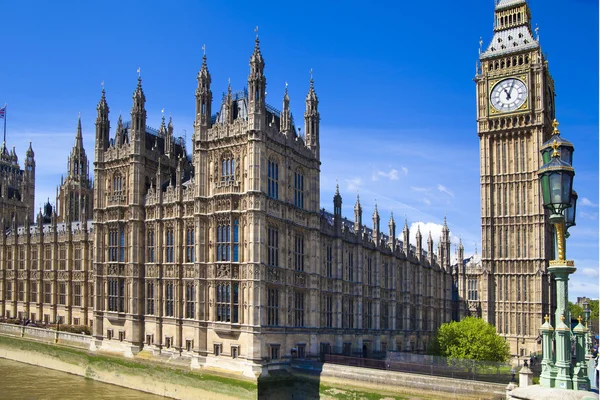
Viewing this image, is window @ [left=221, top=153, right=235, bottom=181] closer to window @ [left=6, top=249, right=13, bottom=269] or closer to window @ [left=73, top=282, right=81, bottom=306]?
window @ [left=73, top=282, right=81, bottom=306]

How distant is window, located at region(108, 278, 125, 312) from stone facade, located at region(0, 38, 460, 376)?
0.12 m

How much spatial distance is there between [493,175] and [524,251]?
39.7 ft

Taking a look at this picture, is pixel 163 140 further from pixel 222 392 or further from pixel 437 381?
pixel 437 381

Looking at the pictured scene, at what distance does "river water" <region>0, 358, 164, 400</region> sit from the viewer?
55531mm

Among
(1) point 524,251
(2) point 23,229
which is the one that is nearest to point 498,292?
(1) point 524,251

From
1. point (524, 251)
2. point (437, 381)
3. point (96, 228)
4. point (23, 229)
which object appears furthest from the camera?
point (23, 229)

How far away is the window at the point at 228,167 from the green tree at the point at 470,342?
1282 inches

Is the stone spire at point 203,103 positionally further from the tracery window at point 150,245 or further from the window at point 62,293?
the window at point 62,293

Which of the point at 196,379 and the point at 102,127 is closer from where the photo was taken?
the point at 196,379

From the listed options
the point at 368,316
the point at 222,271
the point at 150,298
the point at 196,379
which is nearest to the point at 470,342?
the point at 368,316

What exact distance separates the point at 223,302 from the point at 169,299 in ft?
29.8

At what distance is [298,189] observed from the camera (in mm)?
57062

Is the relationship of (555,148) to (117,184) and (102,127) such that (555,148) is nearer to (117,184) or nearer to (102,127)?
(117,184)

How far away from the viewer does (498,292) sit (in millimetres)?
89375
